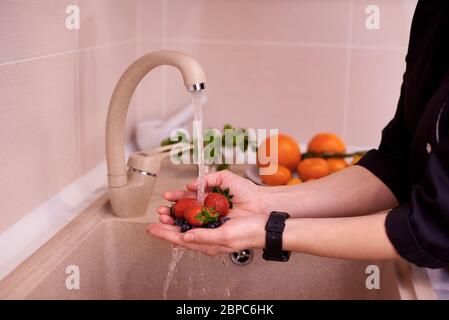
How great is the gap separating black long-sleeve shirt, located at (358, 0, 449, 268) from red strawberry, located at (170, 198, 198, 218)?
1.11 feet

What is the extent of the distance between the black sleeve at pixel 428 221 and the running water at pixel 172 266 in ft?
1.56

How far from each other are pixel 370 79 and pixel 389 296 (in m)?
0.85

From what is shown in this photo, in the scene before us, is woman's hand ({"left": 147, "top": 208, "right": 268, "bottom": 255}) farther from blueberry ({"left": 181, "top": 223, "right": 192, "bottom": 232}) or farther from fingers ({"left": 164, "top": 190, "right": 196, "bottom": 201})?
fingers ({"left": 164, "top": 190, "right": 196, "bottom": 201})

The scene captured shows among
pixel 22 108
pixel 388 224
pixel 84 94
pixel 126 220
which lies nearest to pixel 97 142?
pixel 84 94

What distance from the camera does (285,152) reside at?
1.73 meters

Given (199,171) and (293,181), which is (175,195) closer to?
(199,171)

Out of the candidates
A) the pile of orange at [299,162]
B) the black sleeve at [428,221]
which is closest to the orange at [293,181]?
the pile of orange at [299,162]

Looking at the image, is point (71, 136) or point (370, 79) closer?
point (71, 136)

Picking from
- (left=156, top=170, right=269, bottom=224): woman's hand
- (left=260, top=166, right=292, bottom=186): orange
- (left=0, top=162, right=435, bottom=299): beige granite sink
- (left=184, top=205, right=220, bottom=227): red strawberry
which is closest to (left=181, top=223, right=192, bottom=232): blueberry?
(left=184, top=205, right=220, bottom=227): red strawberry

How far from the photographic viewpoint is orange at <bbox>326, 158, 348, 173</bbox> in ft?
5.62

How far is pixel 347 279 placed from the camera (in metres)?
1.43

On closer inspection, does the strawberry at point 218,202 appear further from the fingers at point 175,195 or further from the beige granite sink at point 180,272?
the beige granite sink at point 180,272
